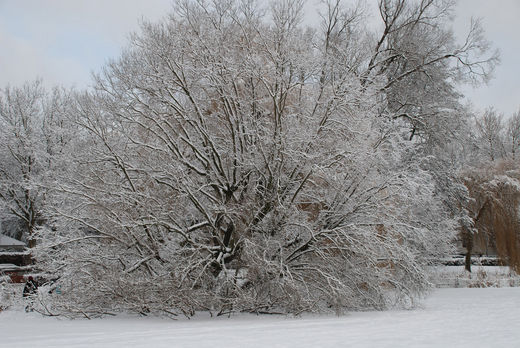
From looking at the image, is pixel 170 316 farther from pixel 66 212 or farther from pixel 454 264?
pixel 454 264

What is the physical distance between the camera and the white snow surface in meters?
8.52

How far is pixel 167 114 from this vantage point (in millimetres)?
14820

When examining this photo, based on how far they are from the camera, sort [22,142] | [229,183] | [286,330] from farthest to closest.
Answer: [22,142] → [229,183] → [286,330]

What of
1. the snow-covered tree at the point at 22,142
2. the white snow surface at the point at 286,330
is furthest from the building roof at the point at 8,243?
the white snow surface at the point at 286,330

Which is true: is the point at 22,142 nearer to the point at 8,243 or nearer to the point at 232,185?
the point at 8,243

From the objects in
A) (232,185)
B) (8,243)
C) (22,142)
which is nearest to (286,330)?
(232,185)

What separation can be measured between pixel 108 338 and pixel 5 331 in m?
3.17

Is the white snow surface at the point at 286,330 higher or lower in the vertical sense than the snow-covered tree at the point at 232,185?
lower

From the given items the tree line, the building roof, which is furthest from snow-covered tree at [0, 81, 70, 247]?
the tree line

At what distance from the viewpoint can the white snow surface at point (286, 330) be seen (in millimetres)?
8523

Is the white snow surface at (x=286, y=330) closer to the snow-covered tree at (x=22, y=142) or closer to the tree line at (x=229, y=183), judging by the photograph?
the tree line at (x=229, y=183)

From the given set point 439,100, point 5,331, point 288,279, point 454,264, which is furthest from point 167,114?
point 454,264

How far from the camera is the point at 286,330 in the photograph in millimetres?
10141

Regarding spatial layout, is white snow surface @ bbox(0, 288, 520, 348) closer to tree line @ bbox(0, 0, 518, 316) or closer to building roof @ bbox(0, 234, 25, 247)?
tree line @ bbox(0, 0, 518, 316)
